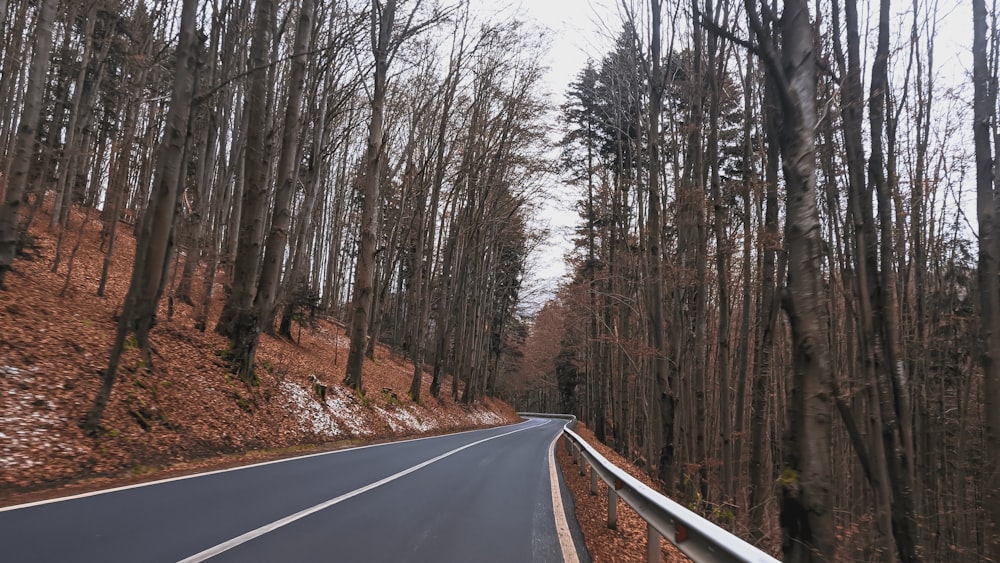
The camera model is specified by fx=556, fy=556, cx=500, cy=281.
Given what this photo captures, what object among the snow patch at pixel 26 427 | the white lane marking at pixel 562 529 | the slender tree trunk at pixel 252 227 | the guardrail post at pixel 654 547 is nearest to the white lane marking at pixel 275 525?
the white lane marking at pixel 562 529

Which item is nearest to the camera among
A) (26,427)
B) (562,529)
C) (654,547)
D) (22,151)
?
(654,547)

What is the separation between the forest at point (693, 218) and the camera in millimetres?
7934

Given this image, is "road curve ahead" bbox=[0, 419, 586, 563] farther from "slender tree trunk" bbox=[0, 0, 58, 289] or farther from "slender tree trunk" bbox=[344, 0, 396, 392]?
"slender tree trunk" bbox=[344, 0, 396, 392]

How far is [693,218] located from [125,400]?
1253 centimetres

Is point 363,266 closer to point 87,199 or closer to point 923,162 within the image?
point 923,162

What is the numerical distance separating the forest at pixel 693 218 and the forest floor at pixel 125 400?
0.50 m

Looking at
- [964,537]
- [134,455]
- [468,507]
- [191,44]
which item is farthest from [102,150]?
[964,537]

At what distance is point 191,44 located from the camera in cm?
1035

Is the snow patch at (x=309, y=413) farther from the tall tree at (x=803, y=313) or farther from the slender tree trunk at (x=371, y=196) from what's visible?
the tall tree at (x=803, y=313)

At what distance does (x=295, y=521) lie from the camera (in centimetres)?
562

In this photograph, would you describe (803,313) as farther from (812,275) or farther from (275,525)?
(275,525)

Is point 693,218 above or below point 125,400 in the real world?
above

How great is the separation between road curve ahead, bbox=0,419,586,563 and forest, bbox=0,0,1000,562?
8.46ft

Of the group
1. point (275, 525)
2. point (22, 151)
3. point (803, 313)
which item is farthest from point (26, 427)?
point (803, 313)
